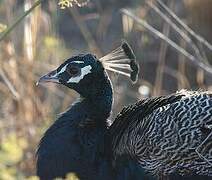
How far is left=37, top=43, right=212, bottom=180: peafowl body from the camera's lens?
3332mm

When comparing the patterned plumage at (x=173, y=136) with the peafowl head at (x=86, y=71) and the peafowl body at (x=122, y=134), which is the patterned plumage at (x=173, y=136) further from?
the peafowl head at (x=86, y=71)

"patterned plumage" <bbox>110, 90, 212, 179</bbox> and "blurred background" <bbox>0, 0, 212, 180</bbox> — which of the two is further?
"blurred background" <bbox>0, 0, 212, 180</bbox>

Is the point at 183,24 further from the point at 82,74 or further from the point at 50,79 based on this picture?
the point at 50,79

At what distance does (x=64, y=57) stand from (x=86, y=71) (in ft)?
8.24

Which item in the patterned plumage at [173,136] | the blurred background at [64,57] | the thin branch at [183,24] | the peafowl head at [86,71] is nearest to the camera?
the patterned plumage at [173,136]

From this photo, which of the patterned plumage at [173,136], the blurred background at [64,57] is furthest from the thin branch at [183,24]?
the patterned plumage at [173,136]

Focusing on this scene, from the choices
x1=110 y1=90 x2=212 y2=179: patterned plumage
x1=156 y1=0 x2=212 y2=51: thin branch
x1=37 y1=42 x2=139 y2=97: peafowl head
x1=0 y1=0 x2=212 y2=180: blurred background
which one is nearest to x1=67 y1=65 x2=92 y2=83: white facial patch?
x1=37 y1=42 x2=139 y2=97: peafowl head

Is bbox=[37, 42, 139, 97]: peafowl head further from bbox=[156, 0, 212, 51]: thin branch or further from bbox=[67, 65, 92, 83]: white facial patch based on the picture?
bbox=[156, 0, 212, 51]: thin branch

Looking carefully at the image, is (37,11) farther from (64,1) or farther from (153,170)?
(64,1)

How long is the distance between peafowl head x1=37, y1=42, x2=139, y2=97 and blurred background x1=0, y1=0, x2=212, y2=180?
342mm

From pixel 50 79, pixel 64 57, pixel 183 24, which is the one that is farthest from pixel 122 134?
pixel 64 57

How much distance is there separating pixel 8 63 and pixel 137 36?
2.01 metres

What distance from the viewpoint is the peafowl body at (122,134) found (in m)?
3.33

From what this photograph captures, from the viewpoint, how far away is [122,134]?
3.57 meters
